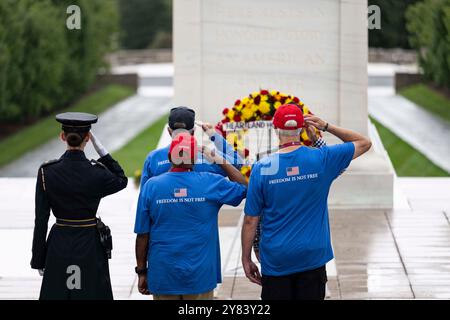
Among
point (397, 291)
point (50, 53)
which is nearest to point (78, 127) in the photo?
point (397, 291)

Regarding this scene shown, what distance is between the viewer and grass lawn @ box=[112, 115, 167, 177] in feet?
77.3

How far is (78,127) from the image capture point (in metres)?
7.76

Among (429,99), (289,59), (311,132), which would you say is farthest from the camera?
(429,99)

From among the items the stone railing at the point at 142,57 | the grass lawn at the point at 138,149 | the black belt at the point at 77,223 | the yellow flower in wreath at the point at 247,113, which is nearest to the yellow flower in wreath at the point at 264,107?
the yellow flower in wreath at the point at 247,113

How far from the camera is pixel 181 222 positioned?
24.8 ft

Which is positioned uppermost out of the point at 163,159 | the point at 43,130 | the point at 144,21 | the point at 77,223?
the point at 144,21

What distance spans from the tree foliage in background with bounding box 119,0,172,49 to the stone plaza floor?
1814 inches

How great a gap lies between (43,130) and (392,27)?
22.0m

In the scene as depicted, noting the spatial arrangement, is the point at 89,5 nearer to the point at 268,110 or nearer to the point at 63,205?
the point at 268,110

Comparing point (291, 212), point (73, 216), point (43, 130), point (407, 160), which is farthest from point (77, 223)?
point (43, 130)

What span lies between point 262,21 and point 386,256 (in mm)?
4262

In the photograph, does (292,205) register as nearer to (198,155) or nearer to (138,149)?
(198,155)

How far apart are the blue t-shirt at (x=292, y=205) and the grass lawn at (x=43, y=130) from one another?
17.5 m

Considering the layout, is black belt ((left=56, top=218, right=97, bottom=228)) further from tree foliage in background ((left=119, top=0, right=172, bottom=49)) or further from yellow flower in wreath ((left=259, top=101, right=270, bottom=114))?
tree foliage in background ((left=119, top=0, right=172, bottom=49))
